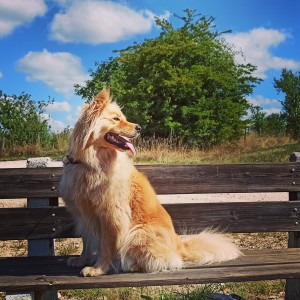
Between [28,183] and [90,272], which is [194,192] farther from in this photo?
[28,183]

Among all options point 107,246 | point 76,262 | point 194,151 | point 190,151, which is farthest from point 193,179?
point 194,151

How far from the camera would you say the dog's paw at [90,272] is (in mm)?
2713

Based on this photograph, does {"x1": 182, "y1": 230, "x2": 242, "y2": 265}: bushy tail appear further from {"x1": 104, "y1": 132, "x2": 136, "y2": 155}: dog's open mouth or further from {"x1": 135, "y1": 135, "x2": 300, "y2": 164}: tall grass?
{"x1": 135, "y1": 135, "x2": 300, "y2": 164}: tall grass

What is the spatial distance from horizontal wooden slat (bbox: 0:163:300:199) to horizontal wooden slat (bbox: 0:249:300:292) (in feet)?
1.80

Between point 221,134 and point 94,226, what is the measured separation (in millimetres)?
16561

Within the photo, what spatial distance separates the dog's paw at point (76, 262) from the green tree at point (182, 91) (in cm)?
1502

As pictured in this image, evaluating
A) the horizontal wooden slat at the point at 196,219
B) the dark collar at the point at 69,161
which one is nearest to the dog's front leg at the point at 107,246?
the dark collar at the point at 69,161

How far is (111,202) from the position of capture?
2.82 metres

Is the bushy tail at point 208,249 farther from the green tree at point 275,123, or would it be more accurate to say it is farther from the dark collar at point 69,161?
the green tree at point 275,123

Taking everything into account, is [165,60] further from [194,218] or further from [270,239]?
[194,218]

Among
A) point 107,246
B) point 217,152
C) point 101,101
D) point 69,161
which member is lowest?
point 107,246

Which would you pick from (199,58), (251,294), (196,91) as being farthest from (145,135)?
(251,294)

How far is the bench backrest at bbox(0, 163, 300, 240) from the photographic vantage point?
3312 mm

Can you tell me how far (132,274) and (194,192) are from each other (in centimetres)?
96
